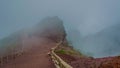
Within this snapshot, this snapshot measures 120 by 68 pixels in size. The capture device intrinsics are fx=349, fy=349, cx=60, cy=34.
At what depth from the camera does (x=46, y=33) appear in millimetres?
60344

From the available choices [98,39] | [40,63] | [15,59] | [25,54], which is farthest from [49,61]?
[98,39]

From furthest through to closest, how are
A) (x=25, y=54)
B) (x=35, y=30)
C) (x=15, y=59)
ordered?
(x=35, y=30) → (x=25, y=54) → (x=15, y=59)

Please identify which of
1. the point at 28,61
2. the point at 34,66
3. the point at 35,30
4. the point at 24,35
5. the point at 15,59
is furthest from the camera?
the point at 35,30

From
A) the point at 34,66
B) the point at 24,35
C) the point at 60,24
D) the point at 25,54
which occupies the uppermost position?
the point at 60,24

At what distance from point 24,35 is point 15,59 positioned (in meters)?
21.4

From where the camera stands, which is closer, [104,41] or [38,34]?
[38,34]

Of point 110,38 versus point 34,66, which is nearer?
point 34,66

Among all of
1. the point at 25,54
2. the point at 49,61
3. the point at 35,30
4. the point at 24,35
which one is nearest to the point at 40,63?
the point at 49,61

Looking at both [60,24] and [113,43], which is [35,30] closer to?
[60,24]

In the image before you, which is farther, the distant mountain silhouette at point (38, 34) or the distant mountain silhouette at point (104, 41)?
the distant mountain silhouette at point (104, 41)

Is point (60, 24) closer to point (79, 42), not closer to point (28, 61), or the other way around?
Result: point (79, 42)

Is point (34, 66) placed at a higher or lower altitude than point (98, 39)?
lower

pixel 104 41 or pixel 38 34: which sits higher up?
pixel 104 41

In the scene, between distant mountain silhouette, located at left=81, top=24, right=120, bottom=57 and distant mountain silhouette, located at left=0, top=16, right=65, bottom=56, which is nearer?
distant mountain silhouette, located at left=0, top=16, right=65, bottom=56
